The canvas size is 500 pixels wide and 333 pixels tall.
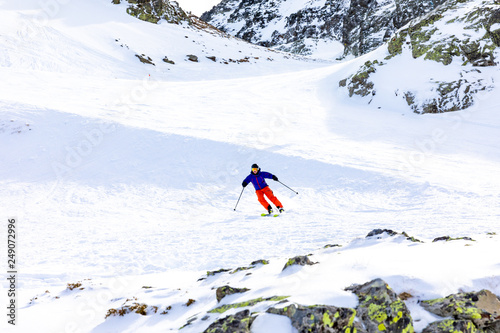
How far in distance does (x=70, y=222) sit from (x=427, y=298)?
10011 millimetres

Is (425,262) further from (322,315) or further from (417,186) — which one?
(417,186)

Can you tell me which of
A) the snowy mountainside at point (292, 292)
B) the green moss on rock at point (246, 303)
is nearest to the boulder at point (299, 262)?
the snowy mountainside at point (292, 292)

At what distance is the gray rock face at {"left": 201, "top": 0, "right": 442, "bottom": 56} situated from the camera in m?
59.1

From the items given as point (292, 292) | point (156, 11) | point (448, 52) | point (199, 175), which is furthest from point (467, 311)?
point (156, 11)

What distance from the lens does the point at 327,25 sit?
102188 millimetres

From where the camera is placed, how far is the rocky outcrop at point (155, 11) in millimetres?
49278

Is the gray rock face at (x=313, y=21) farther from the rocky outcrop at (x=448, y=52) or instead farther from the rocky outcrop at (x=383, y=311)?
the rocky outcrop at (x=383, y=311)

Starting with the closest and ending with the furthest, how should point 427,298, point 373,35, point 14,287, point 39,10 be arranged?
point 427,298
point 14,287
point 39,10
point 373,35

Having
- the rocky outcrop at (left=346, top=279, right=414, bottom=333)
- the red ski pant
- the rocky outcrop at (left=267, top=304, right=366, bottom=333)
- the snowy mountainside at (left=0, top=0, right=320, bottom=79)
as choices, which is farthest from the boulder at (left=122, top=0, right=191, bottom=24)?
the rocky outcrop at (left=346, top=279, right=414, bottom=333)

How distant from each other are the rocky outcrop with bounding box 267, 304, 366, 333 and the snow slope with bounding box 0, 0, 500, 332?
38.8 inches

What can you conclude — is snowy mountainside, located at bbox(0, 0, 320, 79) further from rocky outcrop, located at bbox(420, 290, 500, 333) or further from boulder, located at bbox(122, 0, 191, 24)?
rocky outcrop, located at bbox(420, 290, 500, 333)

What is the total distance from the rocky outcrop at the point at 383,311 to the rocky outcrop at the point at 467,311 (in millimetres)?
277

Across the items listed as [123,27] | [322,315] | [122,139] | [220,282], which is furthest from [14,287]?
[123,27]

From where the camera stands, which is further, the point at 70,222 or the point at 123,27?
the point at 123,27
